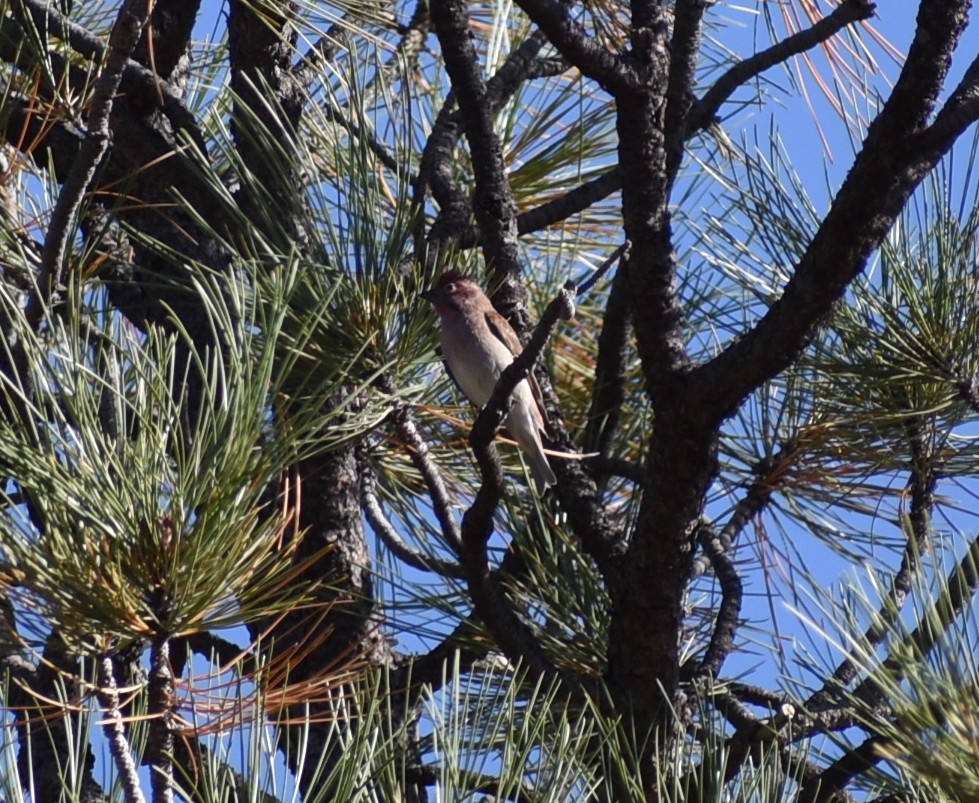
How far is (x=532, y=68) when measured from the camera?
3111 mm

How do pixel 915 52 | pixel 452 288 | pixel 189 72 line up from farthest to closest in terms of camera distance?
pixel 189 72, pixel 452 288, pixel 915 52

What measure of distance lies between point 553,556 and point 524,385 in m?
0.70

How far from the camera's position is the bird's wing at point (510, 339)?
8.32 ft

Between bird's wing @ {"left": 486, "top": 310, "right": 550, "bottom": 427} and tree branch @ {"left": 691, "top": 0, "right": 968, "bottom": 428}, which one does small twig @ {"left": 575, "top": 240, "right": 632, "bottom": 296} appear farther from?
bird's wing @ {"left": 486, "top": 310, "right": 550, "bottom": 427}

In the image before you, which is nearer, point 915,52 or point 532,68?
point 915,52

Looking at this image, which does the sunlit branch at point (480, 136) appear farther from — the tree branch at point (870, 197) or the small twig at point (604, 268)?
the tree branch at point (870, 197)


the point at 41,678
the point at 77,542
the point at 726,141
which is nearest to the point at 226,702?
the point at 77,542

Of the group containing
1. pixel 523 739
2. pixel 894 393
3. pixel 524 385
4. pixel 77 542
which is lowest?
pixel 523 739

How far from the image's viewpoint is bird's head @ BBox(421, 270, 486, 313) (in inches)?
92.7

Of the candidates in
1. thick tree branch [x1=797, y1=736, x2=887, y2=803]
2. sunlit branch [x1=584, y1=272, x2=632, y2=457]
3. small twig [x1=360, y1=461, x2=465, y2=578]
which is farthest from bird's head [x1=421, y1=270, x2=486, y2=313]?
thick tree branch [x1=797, y1=736, x2=887, y2=803]

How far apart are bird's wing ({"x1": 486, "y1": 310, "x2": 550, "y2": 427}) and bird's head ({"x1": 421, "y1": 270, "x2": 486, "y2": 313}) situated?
0.17 feet

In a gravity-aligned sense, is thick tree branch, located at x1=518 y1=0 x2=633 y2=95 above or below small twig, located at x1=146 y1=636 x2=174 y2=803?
above

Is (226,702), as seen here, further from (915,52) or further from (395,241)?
(915,52)

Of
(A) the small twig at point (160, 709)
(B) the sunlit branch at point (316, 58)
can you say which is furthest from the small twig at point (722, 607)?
(B) the sunlit branch at point (316, 58)
